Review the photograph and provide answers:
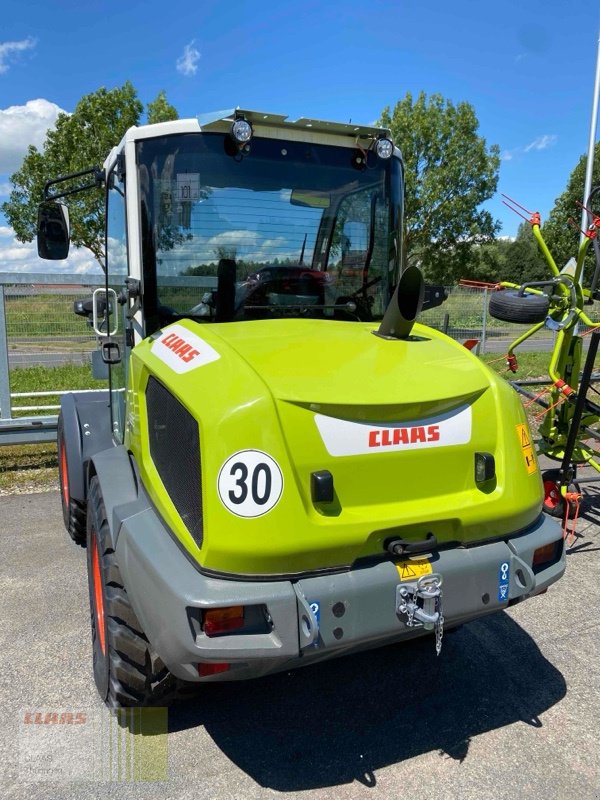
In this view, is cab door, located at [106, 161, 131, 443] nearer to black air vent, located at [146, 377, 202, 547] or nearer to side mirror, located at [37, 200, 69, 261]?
side mirror, located at [37, 200, 69, 261]

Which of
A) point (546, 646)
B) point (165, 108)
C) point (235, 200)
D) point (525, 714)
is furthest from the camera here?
point (165, 108)

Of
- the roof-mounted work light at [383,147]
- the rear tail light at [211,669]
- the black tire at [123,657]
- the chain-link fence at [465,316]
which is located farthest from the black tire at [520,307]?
the chain-link fence at [465,316]

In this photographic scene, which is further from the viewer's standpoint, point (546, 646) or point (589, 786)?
point (546, 646)

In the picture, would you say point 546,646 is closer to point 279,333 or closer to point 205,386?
point 279,333

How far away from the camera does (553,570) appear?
2432 millimetres

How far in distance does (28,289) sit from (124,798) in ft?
17.6

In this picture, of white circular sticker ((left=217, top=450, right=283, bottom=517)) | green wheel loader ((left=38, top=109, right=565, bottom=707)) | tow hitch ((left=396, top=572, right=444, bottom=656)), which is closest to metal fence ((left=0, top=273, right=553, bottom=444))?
green wheel loader ((left=38, top=109, right=565, bottom=707))

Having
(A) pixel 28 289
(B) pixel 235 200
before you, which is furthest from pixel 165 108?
(B) pixel 235 200

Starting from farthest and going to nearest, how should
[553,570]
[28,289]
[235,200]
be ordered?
[28,289], [235,200], [553,570]

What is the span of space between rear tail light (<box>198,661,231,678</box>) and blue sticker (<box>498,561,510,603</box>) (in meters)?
1.05

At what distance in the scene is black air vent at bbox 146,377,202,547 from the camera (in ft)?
6.58

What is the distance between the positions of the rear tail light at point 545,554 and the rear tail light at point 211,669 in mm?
1271

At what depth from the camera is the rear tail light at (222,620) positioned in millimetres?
1881

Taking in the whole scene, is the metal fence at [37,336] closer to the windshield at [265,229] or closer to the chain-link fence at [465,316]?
the windshield at [265,229]
